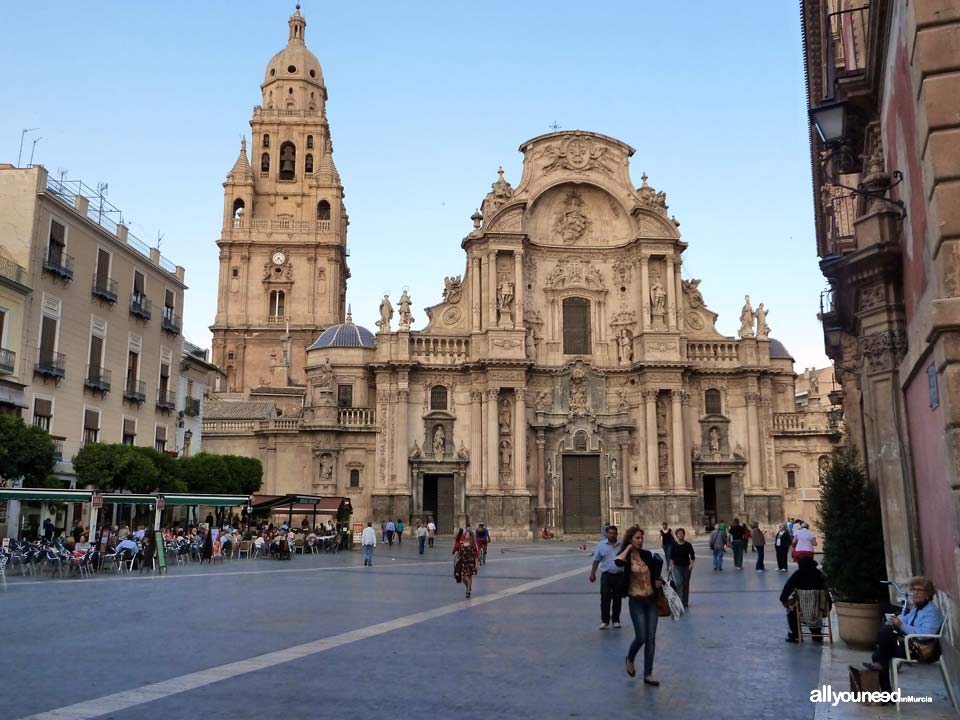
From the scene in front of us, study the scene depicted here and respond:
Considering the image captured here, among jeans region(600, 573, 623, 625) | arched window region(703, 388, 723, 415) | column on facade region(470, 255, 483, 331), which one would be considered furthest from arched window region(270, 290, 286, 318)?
jeans region(600, 573, 623, 625)

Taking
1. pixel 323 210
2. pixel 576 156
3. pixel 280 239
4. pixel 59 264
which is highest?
pixel 323 210

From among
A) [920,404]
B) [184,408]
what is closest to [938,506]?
[920,404]

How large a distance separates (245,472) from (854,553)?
35430 mm

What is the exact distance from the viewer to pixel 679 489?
153 feet

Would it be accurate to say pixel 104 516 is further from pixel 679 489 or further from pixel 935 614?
pixel 935 614

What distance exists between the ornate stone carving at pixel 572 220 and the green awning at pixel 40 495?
32616 mm

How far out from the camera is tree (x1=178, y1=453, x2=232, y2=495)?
3706cm

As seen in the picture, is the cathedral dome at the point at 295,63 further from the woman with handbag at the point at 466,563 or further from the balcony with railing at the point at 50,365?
the woman with handbag at the point at 466,563

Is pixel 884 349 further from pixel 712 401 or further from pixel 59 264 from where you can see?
pixel 712 401

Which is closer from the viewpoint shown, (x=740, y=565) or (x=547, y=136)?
(x=740, y=565)

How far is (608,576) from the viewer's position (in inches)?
559

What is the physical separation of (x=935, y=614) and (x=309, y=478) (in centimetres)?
4226

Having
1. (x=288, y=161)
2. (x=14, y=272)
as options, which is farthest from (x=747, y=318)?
(x=288, y=161)

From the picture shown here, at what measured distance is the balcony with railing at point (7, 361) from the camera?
28.1 metres
